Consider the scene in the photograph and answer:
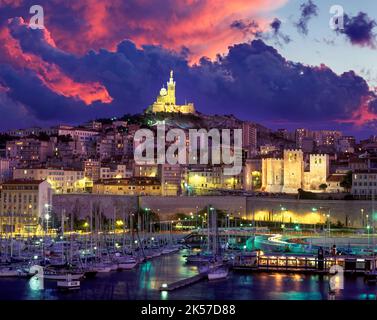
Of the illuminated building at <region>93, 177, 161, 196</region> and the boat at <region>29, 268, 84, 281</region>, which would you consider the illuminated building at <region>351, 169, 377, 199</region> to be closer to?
the illuminated building at <region>93, 177, 161, 196</region>

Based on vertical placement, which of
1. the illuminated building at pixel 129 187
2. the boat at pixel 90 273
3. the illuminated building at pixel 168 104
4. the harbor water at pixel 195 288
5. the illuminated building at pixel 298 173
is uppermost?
the illuminated building at pixel 168 104

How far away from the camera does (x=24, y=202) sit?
79.0 feet

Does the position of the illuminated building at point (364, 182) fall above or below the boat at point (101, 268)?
above

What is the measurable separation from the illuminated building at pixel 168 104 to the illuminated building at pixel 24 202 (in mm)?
25051

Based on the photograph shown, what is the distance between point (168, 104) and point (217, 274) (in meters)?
35.0

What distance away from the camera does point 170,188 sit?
92.7 feet

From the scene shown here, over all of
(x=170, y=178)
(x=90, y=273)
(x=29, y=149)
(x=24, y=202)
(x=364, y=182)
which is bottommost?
(x=90, y=273)

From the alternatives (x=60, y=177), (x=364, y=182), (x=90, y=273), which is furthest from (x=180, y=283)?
(x=60, y=177)

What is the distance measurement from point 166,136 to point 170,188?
10563 mm

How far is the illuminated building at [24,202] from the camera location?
23.5m

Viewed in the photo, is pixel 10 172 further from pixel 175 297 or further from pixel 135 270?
pixel 175 297

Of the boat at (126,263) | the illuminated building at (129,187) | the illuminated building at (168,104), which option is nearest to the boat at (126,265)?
the boat at (126,263)

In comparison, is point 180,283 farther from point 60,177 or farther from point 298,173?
point 60,177

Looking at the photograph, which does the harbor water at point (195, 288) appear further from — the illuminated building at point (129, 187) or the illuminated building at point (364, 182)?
the illuminated building at point (129, 187)
